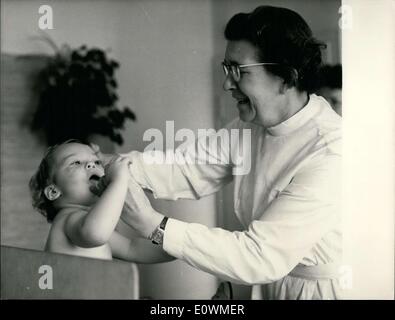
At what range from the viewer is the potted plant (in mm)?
1287

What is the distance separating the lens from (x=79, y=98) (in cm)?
131

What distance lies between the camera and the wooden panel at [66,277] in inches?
49.2

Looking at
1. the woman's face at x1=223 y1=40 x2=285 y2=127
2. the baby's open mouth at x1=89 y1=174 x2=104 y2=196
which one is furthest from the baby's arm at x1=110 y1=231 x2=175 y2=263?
the woman's face at x1=223 y1=40 x2=285 y2=127

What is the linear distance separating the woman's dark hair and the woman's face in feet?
0.05

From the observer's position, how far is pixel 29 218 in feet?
4.32

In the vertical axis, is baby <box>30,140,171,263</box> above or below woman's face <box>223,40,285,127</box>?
below

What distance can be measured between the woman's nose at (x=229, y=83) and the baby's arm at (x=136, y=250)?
0.39 m

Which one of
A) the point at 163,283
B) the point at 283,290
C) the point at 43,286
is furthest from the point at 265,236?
the point at 43,286

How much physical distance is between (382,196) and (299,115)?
27 cm

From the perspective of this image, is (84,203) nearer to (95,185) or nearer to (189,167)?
(95,185)

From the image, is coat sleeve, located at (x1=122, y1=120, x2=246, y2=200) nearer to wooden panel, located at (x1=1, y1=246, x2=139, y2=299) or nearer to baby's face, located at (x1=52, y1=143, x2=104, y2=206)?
baby's face, located at (x1=52, y1=143, x2=104, y2=206)

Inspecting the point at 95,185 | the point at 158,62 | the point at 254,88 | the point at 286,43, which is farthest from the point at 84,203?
the point at 286,43

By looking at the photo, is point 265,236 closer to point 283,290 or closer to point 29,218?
point 283,290

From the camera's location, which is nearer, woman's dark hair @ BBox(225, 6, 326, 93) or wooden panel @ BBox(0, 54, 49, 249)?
woman's dark hair @ BBox(225, 6, 326, 93)
